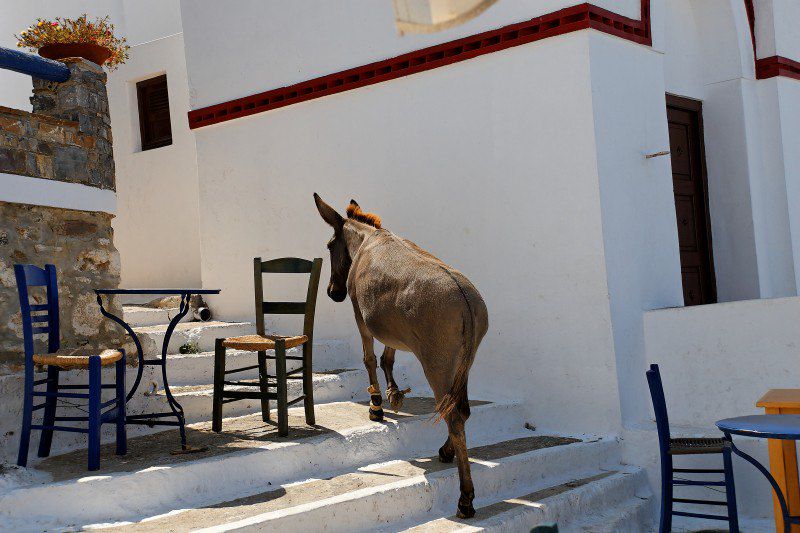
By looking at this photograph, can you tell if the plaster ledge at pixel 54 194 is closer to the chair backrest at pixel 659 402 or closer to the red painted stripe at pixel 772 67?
the chair backrest at pixel 659 402

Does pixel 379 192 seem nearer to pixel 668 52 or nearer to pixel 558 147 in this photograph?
pixel 558 147

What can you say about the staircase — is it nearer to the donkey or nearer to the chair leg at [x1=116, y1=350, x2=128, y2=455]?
the chair leg at [x1=116, y1=350, x2=128, y2=455]

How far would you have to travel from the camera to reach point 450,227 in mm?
7801

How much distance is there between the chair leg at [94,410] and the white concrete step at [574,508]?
6.13 feet

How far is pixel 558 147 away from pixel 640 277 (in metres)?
1.24

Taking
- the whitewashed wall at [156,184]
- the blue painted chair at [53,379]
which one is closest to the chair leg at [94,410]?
the blue painted chair at [53,379]

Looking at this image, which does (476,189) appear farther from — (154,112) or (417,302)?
(154,112)

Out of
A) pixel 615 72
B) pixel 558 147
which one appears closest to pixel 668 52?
pixel 615 72

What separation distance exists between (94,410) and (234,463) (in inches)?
34.6

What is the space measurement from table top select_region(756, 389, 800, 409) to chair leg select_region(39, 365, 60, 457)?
4.19 metres

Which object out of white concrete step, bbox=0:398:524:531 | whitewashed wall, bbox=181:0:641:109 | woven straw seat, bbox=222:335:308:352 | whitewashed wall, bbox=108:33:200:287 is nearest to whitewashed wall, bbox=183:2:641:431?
whitewashed wall, bbox=181:0:641:109

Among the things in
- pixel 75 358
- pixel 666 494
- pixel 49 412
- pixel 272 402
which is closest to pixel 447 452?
pixel 666 494

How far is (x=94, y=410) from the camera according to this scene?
16.9ft

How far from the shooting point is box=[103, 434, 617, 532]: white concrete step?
15.7ft
